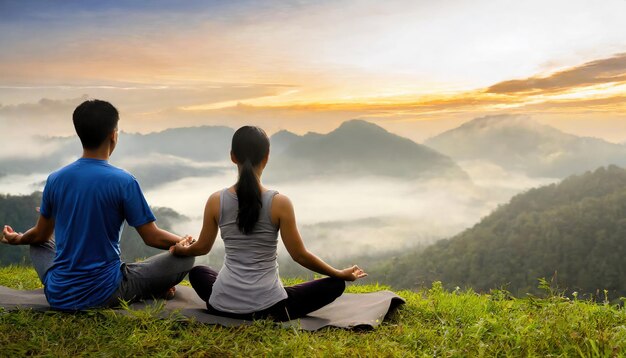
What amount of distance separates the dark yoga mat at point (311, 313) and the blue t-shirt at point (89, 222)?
35cm

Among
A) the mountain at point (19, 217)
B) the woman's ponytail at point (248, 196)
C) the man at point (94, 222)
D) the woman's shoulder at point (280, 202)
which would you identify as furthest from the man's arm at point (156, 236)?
the mountain at point (19, 217)

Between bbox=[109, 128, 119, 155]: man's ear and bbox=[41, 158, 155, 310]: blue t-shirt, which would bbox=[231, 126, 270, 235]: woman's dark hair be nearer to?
bbox=[41, 158, 155, 310]: blue t-shirt

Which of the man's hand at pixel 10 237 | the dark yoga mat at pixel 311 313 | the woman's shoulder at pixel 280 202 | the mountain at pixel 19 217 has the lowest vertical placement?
the mountain at pixel 19 217

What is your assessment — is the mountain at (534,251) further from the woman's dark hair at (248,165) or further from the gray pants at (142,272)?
the woman's dark hair at (248,165)

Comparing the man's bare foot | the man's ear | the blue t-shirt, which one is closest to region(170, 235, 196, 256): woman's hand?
the blue t-shirt

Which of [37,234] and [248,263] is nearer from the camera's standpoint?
[248,263]

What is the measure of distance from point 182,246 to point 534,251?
78.3m

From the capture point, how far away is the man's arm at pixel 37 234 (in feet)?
17.9

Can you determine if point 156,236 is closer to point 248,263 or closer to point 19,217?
point 248,263

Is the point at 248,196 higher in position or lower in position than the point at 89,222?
higher

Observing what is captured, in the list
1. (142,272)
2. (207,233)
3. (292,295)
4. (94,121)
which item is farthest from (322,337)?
(94,121)

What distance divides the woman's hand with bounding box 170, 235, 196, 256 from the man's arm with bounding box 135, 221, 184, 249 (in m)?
0.04

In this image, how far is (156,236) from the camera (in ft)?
16.8

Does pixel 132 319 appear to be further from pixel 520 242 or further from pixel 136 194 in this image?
pixel 520 242
